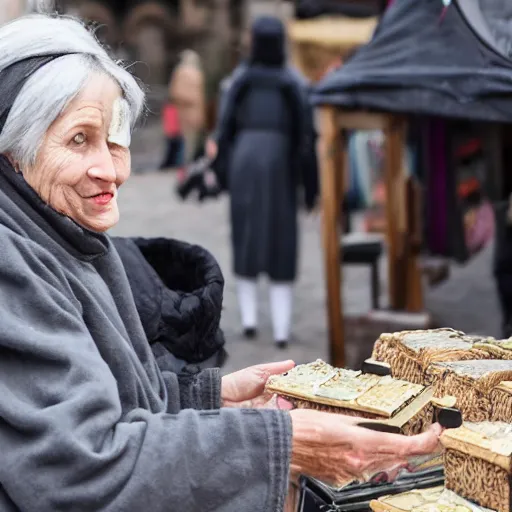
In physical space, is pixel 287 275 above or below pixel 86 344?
below

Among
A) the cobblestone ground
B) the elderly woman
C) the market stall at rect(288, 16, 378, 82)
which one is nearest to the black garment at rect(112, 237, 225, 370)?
the elderly woman

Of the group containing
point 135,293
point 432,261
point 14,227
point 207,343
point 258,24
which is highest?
point 258,24

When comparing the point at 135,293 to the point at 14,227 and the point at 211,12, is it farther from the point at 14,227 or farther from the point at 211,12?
the point at 211,12

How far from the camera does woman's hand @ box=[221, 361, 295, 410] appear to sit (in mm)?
1823

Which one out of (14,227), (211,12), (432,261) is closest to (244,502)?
(14,227)

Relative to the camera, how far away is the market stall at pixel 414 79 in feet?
10.5

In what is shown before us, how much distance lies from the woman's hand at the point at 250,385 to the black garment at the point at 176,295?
15 cm

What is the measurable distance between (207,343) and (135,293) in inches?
9.1

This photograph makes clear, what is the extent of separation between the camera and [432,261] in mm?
5938

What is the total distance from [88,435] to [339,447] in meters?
0.42

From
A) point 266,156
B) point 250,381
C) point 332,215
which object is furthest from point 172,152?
point 250,381

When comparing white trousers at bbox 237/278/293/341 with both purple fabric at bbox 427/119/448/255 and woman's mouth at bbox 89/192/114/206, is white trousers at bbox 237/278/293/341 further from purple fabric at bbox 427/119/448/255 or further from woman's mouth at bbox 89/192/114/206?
woman's mouth at bbox 89/192/114/206

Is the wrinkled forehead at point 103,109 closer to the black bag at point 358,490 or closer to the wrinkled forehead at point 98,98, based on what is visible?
the wrinkled forehead at point 98,98

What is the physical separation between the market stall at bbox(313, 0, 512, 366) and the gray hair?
1.99 metres
